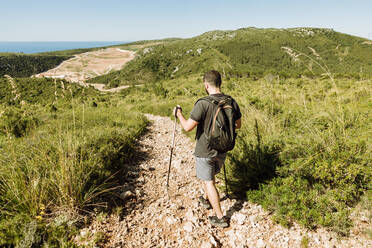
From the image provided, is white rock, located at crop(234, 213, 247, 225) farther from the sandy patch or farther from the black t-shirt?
the sandy patch

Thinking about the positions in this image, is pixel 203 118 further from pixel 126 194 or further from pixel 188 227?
pixel 126 194

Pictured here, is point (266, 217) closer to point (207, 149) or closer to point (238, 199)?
point (238, 199)

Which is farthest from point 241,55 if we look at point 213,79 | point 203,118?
point 203,118

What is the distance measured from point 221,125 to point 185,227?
5.45ft

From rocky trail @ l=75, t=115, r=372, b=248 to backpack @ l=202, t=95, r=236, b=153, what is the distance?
1267 mm

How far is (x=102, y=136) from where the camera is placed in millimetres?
5055

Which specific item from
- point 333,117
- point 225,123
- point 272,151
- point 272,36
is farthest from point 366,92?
point 272,36

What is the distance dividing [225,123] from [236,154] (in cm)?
163

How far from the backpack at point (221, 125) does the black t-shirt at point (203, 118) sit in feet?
0.24

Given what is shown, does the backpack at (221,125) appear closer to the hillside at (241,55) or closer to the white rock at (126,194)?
the white rock at (126,194)

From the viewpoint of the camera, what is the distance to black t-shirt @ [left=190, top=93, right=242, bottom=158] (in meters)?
2.78

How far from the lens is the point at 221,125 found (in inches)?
106

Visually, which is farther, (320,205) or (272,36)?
(272,36)

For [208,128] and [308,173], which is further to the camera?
[308,173]
